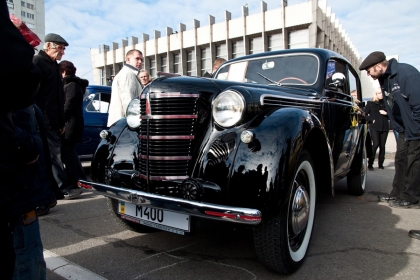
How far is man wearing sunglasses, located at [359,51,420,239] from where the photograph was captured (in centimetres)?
373

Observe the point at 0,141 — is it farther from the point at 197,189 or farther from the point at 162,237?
the point at 162,237

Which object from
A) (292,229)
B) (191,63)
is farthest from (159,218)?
(191,63)

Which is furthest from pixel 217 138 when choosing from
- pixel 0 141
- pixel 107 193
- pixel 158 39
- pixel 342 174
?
pixel 158 39

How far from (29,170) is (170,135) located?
106 cm

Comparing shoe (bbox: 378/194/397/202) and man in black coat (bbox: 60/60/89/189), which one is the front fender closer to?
man in black coat (bbox: 60/60/89/189)

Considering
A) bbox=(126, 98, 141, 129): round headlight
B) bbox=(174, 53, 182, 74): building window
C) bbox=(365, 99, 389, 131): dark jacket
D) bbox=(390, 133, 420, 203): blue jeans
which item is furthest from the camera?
bbox=(174, 53, 182, 74): building window

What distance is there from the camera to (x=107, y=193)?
7.64 ft

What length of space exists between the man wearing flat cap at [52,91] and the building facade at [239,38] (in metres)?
15.8

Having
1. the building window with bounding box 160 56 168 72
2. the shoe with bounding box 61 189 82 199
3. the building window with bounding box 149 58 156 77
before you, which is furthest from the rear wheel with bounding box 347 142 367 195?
the building window with bounding box 149 58 156 77

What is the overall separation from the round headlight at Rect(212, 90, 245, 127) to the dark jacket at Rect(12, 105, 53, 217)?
116 centimetres

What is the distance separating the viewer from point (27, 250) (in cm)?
144

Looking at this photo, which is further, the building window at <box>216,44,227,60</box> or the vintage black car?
the building window at <box>216,44,227,60</box>

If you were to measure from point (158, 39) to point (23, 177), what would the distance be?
1321 inches

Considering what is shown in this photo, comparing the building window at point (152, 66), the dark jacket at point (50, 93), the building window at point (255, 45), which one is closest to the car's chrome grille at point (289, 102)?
the dark jacket at point (50, 93)
